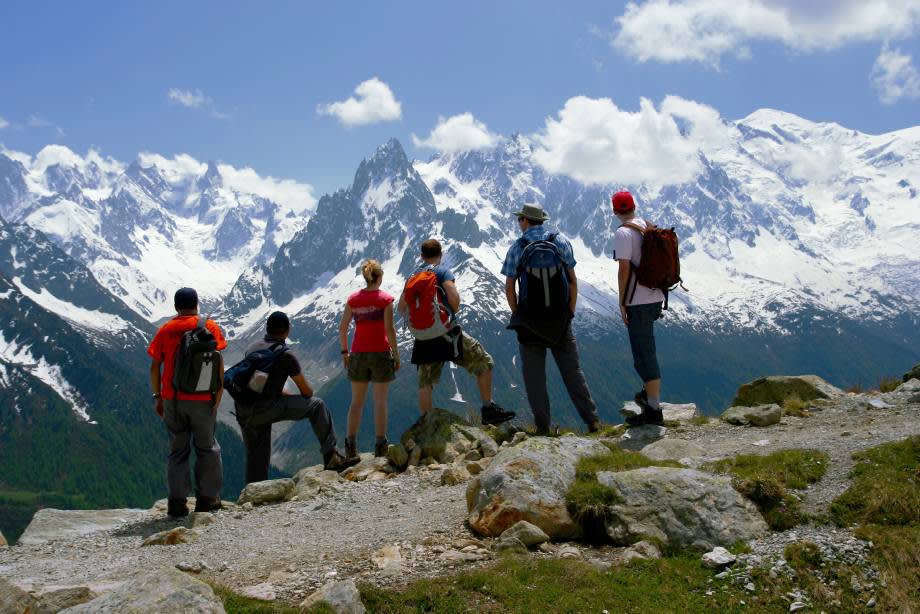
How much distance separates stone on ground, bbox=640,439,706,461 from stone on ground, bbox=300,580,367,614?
20.3 ft

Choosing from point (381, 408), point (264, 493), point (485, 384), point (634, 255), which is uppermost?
point (634, 255)

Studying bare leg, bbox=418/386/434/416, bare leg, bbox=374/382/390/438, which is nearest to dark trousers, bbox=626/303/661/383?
bare leg, bbox=418/386/434/416

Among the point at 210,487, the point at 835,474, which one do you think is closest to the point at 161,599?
the point at 210,487

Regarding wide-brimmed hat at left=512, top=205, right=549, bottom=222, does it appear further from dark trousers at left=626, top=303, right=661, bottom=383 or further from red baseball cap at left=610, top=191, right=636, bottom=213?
dark trousers at left=626, top=303, right=661, bottom=383

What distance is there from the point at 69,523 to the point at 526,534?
35.8ft

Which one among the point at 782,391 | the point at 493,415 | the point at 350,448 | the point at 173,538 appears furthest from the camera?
the point at 782,391

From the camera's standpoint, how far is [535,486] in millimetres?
9969

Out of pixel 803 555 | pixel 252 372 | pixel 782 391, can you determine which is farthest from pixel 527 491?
pixel 782 391

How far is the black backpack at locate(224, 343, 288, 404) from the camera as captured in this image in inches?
608

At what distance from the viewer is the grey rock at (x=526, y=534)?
9.41m

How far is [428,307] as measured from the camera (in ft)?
51.5

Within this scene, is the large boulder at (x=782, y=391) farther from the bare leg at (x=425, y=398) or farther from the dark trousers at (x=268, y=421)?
the dark trousers at (x=268, y=421)

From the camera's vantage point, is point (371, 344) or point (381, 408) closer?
point (371, 344)

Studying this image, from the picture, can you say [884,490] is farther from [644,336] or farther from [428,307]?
[428,307]
